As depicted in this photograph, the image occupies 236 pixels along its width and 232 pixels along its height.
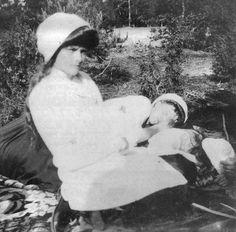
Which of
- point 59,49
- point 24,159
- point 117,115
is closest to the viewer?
point 59,49

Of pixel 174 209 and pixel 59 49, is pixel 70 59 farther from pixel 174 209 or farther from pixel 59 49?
pixel 174 209

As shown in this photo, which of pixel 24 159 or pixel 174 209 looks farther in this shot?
pixel 24 159

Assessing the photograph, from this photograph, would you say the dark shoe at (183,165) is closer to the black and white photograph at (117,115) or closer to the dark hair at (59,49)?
the black and white photograph at (117,115)

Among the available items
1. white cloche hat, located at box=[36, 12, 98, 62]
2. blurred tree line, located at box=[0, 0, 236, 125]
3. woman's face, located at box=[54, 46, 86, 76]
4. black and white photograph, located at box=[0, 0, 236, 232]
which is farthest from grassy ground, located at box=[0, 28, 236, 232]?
white cloche hat, located at box=[36, 12, 98, 62]

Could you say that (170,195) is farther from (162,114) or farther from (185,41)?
(185,41)

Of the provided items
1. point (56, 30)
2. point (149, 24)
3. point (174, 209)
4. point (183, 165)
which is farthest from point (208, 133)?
point (56, 30)

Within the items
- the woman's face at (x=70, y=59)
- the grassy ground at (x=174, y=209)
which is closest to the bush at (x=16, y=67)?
the woman's face at (x=70, y=59)

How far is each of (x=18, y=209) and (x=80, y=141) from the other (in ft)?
1.86

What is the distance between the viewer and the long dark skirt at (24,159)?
2.47 m

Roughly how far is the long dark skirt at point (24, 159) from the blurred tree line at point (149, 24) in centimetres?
11

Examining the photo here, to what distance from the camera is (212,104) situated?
8.66ft

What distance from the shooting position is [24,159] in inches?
102

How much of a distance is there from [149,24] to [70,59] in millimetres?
637

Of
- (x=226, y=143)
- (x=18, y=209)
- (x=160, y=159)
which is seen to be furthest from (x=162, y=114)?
(x=18, y=209)
